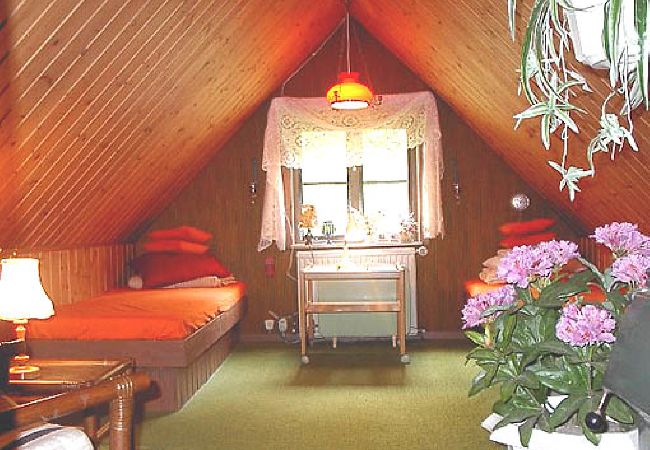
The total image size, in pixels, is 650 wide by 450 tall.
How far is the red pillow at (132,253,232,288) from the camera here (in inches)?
259

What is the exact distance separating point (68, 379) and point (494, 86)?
303 cm

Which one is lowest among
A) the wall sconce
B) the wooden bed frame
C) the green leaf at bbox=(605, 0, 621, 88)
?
the wooden bed frame

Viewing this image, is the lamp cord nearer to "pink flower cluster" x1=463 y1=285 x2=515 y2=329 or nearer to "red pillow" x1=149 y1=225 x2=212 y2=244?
"red pillow" x1=149 y1=225 x2=212 y2=244

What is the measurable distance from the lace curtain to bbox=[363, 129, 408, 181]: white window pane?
245 mm

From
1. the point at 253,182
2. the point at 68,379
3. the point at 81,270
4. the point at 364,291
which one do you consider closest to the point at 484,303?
the point at 68,379

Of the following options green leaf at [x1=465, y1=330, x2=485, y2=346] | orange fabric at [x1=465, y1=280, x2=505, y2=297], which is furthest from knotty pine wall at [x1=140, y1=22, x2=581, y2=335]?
green leaf at [x1=465, y1=330, x2=485, y2=346]

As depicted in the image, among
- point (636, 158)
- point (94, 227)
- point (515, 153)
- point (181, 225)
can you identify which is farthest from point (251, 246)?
point (636, 158)

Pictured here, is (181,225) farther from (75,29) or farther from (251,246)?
(75,29)

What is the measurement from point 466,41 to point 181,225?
3.63m

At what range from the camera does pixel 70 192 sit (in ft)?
15.9

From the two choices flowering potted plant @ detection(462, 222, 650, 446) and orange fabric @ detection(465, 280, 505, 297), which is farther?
orange fabric @ detection(465, 280, 505, 297)

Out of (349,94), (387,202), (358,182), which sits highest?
(349,94)

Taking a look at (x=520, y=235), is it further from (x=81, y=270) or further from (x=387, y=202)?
(x=81, y=270)

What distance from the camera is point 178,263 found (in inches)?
263
